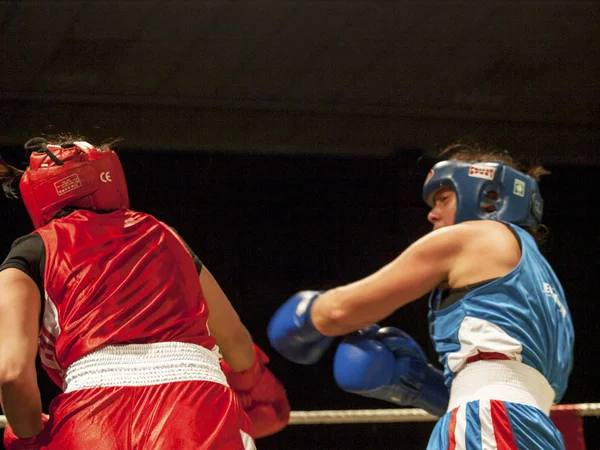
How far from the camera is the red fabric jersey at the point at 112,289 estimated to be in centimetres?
139

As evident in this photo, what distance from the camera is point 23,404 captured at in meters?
1.33

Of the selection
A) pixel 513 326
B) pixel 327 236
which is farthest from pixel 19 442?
pixel 327 236

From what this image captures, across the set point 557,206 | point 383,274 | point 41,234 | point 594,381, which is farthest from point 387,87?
point 41,234

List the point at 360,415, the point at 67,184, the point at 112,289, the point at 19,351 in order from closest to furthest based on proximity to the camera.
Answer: the point at 19,351
the point at 112,289
the point at 67,184
the point at 360,415

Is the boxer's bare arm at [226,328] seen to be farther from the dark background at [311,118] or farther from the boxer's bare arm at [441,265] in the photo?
the dark background at [311,118]

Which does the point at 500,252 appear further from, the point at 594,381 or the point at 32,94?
the point at 594,381

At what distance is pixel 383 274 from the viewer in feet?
5.69

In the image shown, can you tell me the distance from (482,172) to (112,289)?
90 cm

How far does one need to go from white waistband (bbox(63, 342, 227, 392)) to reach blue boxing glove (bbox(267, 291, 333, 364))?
0.47 m

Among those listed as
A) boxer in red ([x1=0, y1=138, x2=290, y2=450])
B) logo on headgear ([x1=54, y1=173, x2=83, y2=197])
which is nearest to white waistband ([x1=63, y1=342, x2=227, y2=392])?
boxer in red ([x1=0, y1=138, x2=290, y2=450])

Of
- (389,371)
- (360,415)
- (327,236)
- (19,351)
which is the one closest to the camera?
(19,351)

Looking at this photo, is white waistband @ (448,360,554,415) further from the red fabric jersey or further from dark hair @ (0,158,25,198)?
dark hair @ (0,158,25,198)

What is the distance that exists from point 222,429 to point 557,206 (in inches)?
159

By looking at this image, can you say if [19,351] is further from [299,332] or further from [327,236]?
[327,236]
